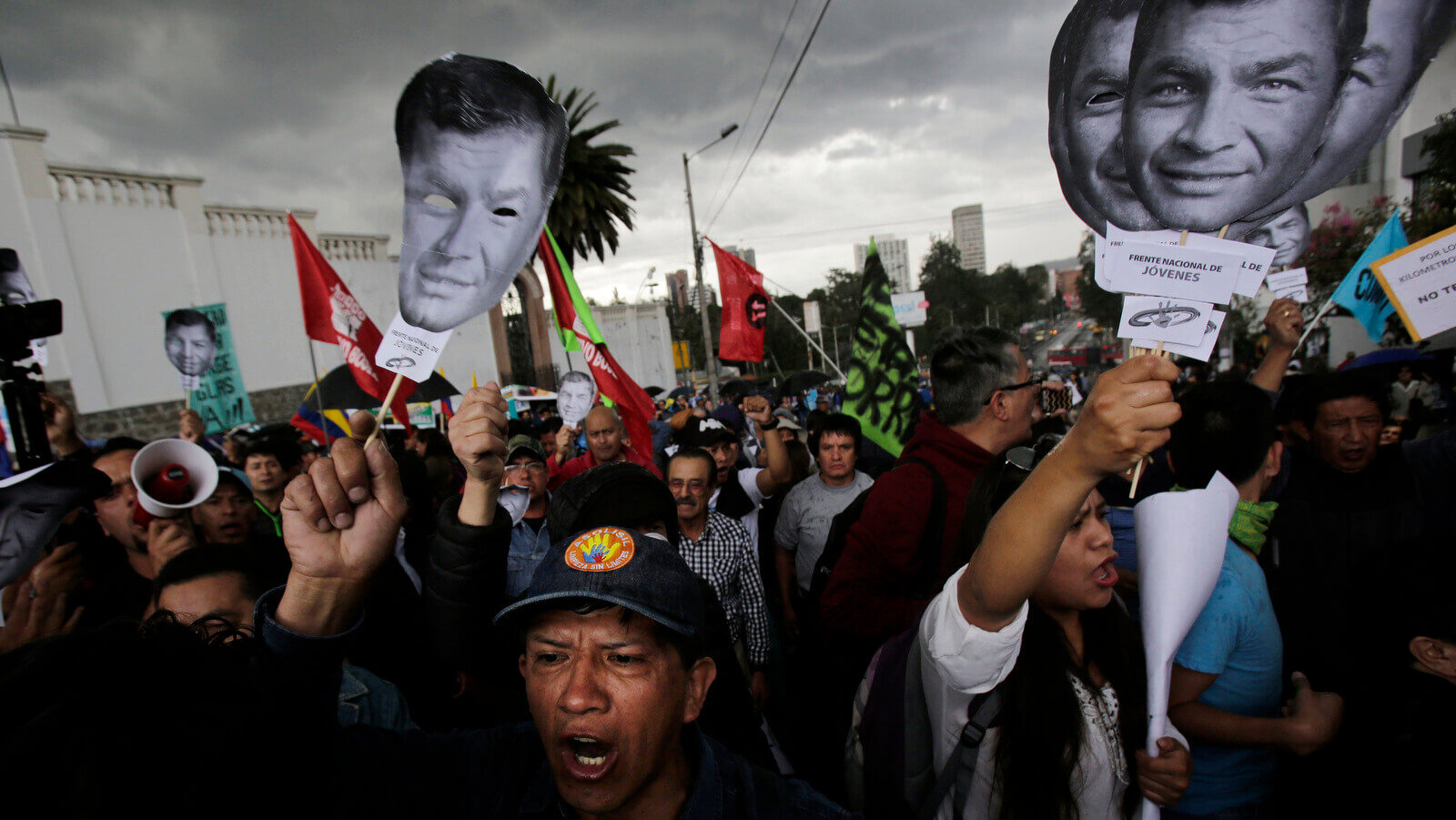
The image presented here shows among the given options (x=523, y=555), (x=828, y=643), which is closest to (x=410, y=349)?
(x=523, y=555)

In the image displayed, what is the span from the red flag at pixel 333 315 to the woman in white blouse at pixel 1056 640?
356 cm

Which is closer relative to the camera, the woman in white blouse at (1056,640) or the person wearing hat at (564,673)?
the woman in white blouse at (1056,640)

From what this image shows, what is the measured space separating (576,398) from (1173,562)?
5020 mm

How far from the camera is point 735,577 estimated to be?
Answer: 335 centimetres

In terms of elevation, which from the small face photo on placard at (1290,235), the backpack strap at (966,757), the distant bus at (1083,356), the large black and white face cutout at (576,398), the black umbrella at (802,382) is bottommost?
the distant bus at (1083,356)

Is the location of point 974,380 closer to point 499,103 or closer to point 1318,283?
point 499,103

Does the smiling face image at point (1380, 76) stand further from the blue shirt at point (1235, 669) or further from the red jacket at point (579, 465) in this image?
the red jacket at point (579, 465)

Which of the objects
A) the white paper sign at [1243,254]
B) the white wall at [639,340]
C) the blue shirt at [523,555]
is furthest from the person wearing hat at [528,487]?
the white wall at [639,340]

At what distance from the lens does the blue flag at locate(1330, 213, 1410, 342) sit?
11.4 feet

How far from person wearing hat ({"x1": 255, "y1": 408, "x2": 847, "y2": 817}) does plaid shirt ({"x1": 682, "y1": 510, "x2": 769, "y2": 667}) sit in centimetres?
174

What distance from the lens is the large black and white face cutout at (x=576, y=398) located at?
5949 millimetres

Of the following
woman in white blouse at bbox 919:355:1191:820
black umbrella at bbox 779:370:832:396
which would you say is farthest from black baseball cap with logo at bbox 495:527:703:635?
black umbrella at bbox 779:370:832:396

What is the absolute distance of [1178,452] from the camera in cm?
250

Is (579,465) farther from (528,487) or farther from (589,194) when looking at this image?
(589,194)
